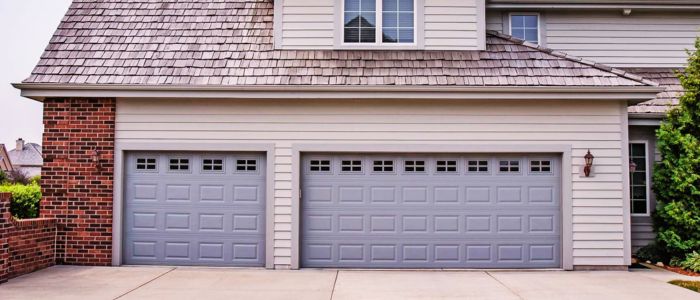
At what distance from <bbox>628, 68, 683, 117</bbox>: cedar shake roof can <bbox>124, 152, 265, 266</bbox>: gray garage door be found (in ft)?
22.7

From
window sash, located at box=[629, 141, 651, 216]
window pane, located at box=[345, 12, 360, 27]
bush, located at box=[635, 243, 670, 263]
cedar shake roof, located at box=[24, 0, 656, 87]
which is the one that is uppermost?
window pane, located at box=[345, 12, 360, 27]

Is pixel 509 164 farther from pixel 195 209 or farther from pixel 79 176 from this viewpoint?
pixel 79 176

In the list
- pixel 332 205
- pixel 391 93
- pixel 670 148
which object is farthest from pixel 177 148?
pixel 670 148

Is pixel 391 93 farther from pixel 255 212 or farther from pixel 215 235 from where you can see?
pixel 215 235

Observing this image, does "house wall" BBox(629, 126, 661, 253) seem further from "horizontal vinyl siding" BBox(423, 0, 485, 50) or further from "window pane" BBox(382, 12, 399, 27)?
"window pane" BBox(382, 12, 399, 27)

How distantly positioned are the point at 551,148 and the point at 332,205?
12.2 ft

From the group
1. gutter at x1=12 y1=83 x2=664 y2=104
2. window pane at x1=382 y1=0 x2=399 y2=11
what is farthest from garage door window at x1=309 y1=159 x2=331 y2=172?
window pane at x1=382 y1=0 x2=399 y2=11

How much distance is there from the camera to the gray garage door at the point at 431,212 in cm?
980

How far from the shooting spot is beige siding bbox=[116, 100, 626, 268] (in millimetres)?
9648

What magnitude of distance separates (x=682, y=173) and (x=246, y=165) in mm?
7220

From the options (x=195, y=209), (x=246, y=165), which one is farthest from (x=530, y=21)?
(x=195, y=209)

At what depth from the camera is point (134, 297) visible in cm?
734

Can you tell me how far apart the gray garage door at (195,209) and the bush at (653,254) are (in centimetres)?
680

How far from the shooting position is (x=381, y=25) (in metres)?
10.5
